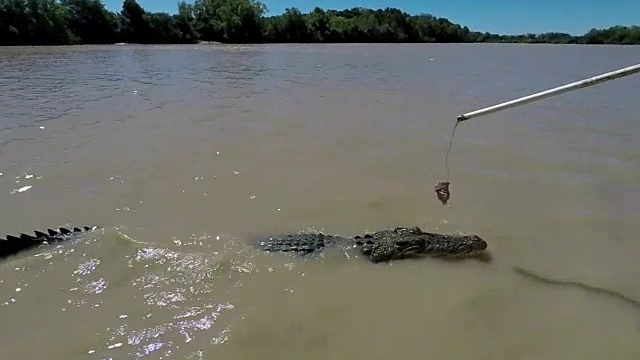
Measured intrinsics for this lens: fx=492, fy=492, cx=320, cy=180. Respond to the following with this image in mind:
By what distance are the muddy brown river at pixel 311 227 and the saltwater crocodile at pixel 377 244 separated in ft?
0.34

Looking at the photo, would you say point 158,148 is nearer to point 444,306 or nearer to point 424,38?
point 444,306

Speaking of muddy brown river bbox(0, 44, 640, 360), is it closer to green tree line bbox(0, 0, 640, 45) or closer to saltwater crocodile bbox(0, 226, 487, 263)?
saltwater crocodile bbox(0, 226, 487, 263)

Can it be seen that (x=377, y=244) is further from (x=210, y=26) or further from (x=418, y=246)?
(x=210, y=26)

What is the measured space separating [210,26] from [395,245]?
63679mm

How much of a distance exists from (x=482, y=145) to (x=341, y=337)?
5.40 m

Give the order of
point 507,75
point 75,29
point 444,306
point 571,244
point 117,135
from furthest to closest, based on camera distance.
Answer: point 75,29 → point 507,75 → point 117,135 → point 571,244 → point 444,306

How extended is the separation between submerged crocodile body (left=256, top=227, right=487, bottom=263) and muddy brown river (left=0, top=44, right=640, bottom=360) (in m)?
0.10

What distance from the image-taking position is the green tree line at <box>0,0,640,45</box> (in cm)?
4419

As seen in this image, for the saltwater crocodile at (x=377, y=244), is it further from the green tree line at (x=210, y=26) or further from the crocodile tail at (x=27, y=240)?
the green tree line at (x=210, y=26)

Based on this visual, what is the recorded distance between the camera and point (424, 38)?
255ft

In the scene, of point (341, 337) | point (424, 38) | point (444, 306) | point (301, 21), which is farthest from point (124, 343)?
point (424, 38)

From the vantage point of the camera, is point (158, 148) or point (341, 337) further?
point (158, 148)

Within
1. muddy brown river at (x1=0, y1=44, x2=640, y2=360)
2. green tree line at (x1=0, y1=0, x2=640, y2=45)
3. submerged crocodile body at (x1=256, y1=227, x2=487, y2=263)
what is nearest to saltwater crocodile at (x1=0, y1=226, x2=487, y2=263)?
submerged crocodile body at (x1=256, y1=227, x2=487, y2=263)

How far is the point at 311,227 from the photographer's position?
16.2 feet
